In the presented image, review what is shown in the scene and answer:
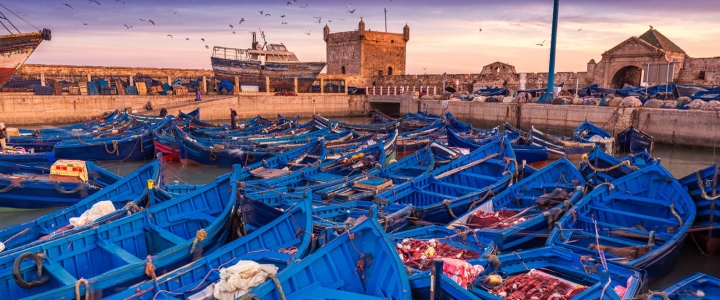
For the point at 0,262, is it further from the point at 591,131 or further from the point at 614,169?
the point at 591,131

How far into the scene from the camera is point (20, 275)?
5.69m

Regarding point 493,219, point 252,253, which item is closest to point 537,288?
point 493,219

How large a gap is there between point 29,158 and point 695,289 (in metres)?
16.5

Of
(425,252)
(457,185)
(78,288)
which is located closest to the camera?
(78,288)

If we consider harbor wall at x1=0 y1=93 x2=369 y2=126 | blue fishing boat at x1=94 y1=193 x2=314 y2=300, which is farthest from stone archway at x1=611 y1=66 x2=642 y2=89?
blue fishing boat at x1=94 y1=193 x2=314 y2=300

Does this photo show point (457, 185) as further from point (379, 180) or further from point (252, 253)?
point (252, 253)

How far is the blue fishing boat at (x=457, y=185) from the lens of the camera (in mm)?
9594

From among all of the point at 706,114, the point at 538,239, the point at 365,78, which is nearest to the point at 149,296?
the point at 538,239

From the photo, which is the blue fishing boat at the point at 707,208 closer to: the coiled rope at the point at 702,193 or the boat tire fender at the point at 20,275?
the coiled rope at the point at 702,193

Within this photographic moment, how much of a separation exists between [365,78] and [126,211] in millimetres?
44064

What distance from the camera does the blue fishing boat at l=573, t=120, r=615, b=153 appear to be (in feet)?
63.1

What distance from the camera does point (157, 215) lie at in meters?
7.95

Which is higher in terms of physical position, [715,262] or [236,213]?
[236,213]

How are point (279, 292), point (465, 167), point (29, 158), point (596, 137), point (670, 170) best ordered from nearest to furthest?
1. point (279, 292)
2. point (465, 167)
3. point (29, 158)
4. point (670, 170)
5. point (596, 137)
